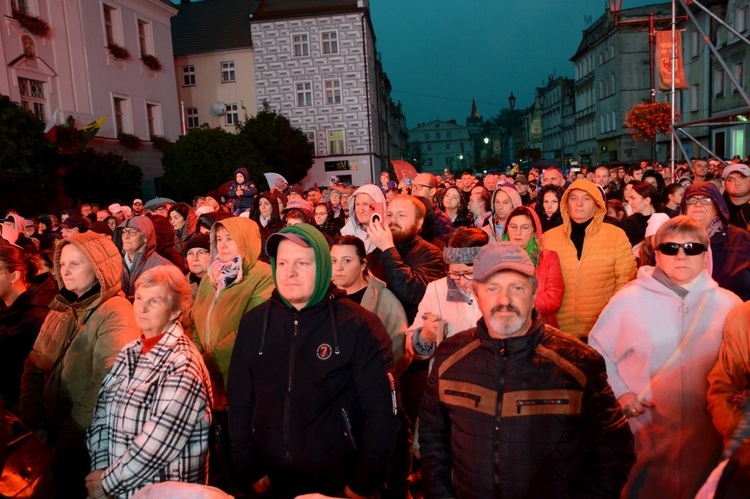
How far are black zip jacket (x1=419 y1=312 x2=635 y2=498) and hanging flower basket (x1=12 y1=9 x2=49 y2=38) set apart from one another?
21.7 metres

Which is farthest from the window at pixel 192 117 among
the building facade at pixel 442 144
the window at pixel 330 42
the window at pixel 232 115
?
the building facade at pixel 442 144

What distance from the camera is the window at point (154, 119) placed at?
27.3 m

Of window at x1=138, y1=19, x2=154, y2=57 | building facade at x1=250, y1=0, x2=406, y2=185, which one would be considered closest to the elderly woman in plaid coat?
window at x1=138, y1=19, x2=154, y2=57

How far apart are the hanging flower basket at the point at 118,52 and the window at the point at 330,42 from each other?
66.9 ft

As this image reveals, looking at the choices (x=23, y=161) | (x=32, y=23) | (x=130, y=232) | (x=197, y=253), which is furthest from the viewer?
(x=32, y=23)

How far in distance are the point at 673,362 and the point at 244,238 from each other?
2.94 m

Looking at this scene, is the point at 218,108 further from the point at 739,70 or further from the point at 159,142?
the point at 739,70

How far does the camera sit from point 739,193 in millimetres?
6613

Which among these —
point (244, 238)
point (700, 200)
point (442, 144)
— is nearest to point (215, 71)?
point (244, 238)

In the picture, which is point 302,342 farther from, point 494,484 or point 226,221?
point 226,221

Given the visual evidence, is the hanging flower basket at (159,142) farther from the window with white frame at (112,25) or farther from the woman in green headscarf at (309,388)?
the woman in green headscarf at (309,388)

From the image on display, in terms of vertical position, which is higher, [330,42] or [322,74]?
[330,42]

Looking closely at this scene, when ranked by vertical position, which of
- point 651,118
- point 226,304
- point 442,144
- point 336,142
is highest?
point 442,144

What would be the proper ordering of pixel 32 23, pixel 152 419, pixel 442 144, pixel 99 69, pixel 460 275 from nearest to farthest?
pixel 152 419
pixel 460 275
pixel 32 23
pixel 99 69
pixel 442 144
